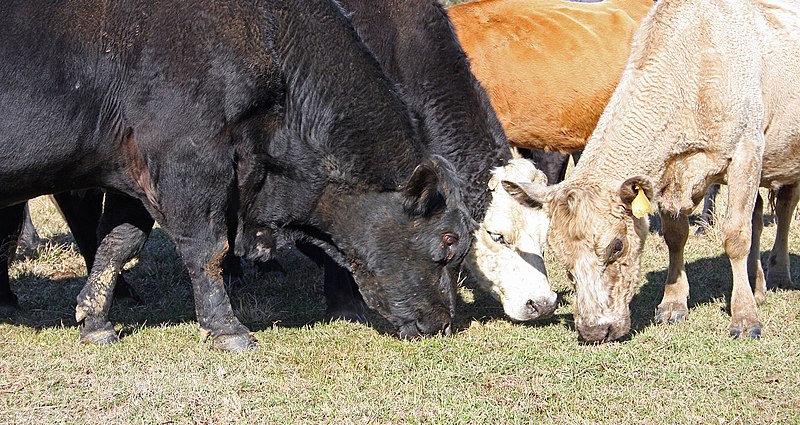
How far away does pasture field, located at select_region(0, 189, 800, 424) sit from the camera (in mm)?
5043

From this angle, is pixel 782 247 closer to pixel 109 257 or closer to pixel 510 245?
pixel 510 245

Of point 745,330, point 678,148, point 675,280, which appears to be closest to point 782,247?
point 675,280

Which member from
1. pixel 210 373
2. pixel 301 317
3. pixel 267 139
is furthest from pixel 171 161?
pixel 301 317

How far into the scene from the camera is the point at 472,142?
682 cm

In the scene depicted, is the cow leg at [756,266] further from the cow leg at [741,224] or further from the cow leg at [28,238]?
the cow leg at [28,238]

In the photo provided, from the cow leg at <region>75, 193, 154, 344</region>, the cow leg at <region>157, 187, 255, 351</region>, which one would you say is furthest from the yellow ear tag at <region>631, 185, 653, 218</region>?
the cow leg at <region>75, 193, 154, 344</region>

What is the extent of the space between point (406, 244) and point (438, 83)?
128 centimetres

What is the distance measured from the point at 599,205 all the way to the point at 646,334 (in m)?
0.99

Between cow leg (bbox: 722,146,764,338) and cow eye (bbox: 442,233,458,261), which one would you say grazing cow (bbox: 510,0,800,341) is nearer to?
cow leg (bbox: 722,146,764,338)

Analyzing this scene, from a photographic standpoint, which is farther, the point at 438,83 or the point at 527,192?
the point at 438,83

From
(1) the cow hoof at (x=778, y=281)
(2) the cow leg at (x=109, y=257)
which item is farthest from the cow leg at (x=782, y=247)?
(2) the cow leg at (x=109, y=257)

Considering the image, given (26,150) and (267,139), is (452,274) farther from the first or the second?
(26,150)

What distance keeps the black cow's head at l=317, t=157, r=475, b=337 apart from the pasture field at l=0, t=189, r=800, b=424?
233 millimetres

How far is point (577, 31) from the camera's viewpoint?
904cm
